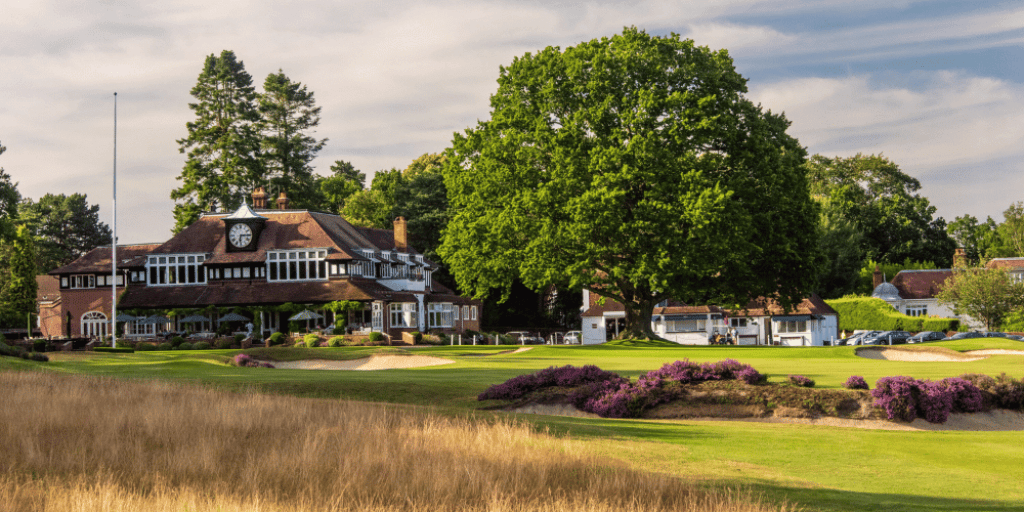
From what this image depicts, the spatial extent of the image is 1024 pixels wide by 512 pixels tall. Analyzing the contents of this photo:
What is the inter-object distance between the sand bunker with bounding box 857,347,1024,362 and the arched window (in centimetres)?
5674

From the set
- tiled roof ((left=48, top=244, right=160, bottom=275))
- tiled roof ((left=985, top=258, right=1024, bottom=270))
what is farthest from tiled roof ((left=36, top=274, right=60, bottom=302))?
tiled roof ((left=985, top=258, right=1024, bottom=270))

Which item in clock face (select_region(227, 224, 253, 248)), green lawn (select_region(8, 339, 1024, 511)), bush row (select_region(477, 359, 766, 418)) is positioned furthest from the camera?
clock face (select_region(227, 224, 253, 248))

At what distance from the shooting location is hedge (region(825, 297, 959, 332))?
79125 millimetres

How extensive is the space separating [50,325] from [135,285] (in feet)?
76.5

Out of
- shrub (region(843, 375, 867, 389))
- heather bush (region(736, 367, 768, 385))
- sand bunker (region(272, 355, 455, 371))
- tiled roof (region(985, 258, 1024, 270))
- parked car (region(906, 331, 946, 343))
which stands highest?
tiled roof (region(985, 258, 1024, 270))

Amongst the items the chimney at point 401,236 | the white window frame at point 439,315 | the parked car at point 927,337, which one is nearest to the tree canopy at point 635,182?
the parked car at point 927,337

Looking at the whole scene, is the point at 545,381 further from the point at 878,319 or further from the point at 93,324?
the point at 878,319

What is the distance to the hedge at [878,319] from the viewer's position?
79125mm

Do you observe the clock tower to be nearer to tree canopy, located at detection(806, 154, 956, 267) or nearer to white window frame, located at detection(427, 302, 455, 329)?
white window frame, located at detection(427, 302, 455, 329)

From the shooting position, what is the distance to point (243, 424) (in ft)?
50.5

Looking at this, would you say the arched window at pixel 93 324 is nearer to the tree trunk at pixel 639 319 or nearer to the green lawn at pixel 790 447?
the tree trunk at pixel 639 319

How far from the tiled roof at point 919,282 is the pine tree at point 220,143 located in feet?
206

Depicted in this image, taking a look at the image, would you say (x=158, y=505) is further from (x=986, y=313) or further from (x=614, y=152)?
(x=986, y=313)

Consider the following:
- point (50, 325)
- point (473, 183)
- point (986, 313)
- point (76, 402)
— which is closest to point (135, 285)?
point (50, 325)
